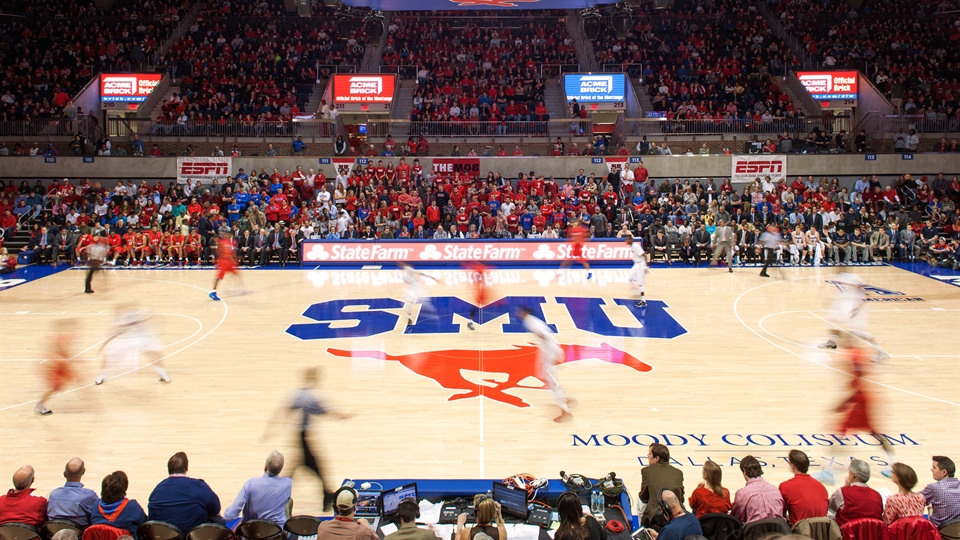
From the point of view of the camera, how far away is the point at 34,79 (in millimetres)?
38500

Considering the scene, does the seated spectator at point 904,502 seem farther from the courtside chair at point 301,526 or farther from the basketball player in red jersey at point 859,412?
the courtside chair at point 301,526

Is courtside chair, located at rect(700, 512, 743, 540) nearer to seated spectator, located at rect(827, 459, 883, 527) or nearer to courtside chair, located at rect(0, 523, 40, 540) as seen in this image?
seated spectator, located at rect(827, 459, 883, 527)

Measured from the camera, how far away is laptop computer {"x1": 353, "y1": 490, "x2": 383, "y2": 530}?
26.7ft

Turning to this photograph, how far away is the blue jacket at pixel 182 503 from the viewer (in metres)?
7.52

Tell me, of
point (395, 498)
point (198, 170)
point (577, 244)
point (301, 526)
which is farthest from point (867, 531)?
point (198, 170)

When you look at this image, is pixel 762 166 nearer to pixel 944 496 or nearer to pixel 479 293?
pixel 479 293

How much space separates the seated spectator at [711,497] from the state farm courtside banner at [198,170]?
3026 cm

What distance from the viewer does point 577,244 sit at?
1056 inches

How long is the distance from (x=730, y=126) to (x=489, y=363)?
963 inches

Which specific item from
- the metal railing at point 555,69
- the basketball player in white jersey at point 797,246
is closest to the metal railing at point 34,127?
the metal railing at point 555,69

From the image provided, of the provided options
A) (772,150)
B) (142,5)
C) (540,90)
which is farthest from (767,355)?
(142,5)

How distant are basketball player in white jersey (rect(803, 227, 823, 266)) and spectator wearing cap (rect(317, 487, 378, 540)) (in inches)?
977

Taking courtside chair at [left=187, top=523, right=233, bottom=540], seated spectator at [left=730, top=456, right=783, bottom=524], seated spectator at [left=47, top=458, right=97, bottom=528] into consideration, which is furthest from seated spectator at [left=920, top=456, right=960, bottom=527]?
seated spectator at [left=47, top=458, right=97, bottom=528]

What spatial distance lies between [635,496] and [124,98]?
1479 inches
